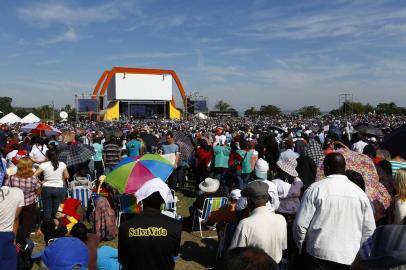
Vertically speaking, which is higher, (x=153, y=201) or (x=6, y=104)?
(x=6, y=104)

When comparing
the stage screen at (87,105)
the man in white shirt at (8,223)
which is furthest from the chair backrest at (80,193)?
the stage screen at (87,105)

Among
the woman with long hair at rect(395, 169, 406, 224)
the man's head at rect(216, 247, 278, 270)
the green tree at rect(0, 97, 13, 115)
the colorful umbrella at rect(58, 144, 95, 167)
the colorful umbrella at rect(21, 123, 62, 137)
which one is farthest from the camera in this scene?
the green tree at rect(0, 97, 13, 115)

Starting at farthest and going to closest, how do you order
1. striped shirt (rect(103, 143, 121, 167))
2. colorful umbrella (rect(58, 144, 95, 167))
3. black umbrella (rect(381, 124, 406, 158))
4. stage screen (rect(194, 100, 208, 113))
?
stage screen (rect(194, 100, 208, 113)), striped shirt (rect(103, 143, 121, 167)), colorful umbrella (rect(58, 144, 95, 167)), black umbrella (rect(381, 124, 406, 158))

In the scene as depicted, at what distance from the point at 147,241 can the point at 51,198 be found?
4.54 meters

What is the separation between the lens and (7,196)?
4137 mm

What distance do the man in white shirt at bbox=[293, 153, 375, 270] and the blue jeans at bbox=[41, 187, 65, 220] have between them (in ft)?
16.2

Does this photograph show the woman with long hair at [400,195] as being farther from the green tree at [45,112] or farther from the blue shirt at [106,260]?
the green tree at [45,112]

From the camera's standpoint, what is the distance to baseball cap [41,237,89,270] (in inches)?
133

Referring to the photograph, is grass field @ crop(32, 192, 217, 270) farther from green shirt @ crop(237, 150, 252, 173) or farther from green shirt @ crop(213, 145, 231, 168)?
green shirt @ crop(213, 145, 231, 168)

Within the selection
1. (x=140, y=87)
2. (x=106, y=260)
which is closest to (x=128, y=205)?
(x=106, y=260)

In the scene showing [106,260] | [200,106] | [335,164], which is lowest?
[106,260]

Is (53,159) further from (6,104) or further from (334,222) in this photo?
(6,104)

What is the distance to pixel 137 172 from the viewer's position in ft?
18.1

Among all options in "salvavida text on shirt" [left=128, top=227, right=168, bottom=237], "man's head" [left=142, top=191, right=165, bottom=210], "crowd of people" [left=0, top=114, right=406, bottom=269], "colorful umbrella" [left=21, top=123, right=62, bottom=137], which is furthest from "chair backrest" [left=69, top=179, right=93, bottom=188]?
"salvavida text on shirt" [left=128, top=227, right=168, bottom=237]
